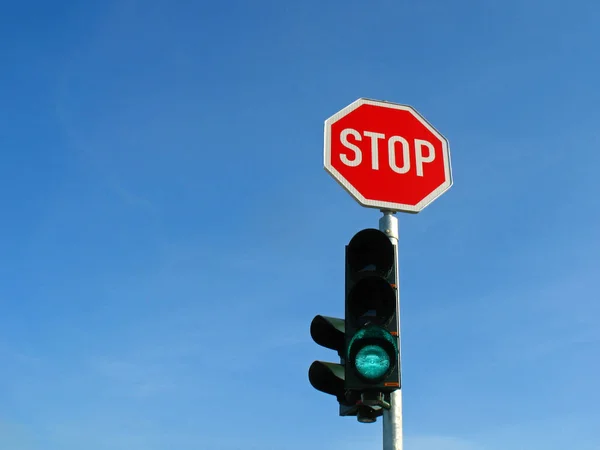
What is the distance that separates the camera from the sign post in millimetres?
5023

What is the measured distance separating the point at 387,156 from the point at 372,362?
1.96 meters

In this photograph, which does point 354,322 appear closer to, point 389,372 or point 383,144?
point 389,372

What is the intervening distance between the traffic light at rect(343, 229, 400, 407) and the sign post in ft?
1.12

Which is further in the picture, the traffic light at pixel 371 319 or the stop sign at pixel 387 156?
the stop sign at pixel 387 156

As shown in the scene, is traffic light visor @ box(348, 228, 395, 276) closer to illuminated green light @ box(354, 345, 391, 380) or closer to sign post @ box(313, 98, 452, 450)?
sign post @ box(313, 98, 452, 450)

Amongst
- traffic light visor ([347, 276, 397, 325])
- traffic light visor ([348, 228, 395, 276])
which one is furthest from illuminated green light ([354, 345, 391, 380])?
traffic light visor ([348, 228, 395, 276])

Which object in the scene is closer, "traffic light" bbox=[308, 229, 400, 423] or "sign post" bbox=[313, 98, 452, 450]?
"traffic light" bbox=[308, 229, 400, 423]

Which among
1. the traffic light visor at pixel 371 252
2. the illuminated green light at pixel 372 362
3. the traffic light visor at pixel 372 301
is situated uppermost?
the traffic light visor at pixel 371 252

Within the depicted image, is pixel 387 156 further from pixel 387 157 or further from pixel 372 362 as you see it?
pixel 372 362

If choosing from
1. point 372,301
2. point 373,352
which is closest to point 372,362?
point 373,352

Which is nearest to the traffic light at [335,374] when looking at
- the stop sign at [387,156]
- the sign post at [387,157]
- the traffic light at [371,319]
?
the traffic light at [371,319]

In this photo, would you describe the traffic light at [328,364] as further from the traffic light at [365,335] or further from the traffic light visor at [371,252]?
the traffic light visor at [371,252]

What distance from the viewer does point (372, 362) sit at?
4074mm

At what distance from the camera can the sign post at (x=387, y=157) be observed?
5.02m
